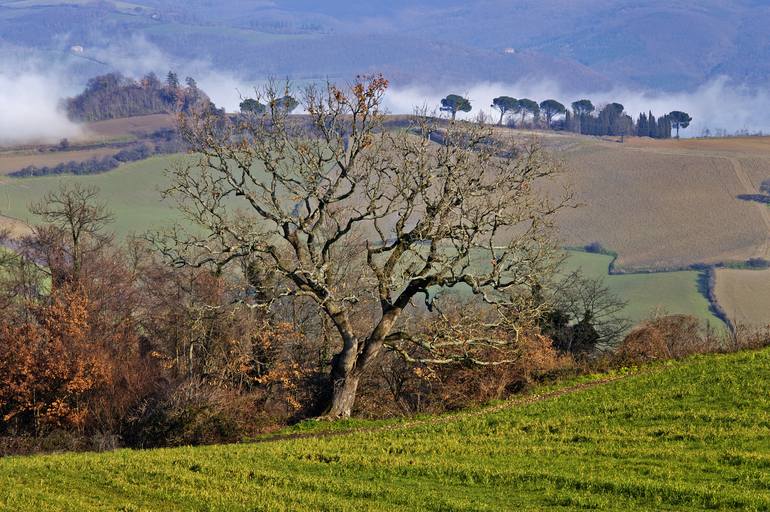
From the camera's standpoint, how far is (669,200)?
122062mm

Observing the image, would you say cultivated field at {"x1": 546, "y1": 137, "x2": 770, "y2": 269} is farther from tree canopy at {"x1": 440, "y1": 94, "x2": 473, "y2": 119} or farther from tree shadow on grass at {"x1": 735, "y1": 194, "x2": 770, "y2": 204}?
tree canopy at {"x1": 440, "y1": 94, "x2": 473, "y2": 119}

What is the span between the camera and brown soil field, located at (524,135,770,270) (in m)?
105

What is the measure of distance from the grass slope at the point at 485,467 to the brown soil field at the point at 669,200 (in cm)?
7895

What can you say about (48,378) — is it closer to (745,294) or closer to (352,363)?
(352,363)

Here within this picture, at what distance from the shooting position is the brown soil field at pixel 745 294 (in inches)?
3147

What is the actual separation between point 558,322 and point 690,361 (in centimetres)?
1311

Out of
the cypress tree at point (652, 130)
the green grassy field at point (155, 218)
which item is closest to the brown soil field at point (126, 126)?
the green grassy field at point (155, 218)

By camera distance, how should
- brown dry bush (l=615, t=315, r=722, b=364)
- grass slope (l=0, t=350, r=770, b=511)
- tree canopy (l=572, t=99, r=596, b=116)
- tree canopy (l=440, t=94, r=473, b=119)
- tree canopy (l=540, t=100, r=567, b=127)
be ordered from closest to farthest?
grass slope (l=0, t=350, r=770, b=511)
brown dry bush (l=615, t=315, r=722, b=364)
tree canopy (l=440, t=94, r=473, b=119)
tree canopy (l=540, t=100, r=567, b=127)
tree canopy (l=572, t=99, r=596, b=116)

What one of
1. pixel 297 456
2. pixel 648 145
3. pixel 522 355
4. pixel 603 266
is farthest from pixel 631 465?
pixel 648 145

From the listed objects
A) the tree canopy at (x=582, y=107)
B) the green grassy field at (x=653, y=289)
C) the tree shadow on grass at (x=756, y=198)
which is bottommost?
the green grassy field at (x=653, y=289)

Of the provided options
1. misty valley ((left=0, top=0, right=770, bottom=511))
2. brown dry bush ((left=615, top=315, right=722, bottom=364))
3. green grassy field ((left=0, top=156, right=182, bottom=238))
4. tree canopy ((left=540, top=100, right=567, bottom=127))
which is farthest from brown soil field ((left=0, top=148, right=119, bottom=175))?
A: brown dry bush ((left=615, top=315, right=722, bottom=364))

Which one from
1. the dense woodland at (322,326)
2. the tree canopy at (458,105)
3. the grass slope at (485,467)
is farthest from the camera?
the tree canopy at (458,105)

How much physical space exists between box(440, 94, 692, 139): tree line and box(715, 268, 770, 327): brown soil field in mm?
70640

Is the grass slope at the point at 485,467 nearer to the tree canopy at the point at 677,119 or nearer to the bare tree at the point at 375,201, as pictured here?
the bare tree at the point at 375,201
